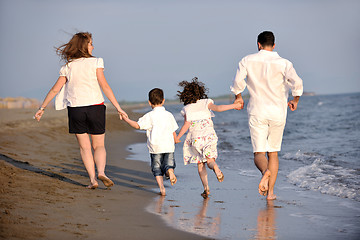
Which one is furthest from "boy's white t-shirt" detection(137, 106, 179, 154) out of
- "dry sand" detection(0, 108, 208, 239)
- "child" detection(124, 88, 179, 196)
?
"dry sand" detection(0, 108, 208, 239)

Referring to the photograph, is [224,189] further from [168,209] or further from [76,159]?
[76,159]

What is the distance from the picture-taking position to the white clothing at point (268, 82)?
537 centimetres

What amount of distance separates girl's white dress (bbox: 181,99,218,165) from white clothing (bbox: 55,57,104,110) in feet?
4.27

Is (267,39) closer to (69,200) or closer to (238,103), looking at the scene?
(238,103)

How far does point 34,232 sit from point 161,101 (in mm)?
2803

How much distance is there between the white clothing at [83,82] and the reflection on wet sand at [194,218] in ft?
5.19

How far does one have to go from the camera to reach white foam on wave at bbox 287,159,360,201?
6227mm

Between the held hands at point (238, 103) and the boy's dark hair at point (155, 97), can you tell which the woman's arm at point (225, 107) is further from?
the boy's dark hair at point (155, 97)

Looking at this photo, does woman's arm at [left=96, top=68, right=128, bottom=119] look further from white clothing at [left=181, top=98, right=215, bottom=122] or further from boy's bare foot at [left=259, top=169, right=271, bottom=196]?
boy's bare foot at [left=259, top=169, right=271, bottom=196]

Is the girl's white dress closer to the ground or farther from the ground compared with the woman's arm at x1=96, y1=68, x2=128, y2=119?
closer to the ground

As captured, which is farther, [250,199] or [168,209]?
[250,199]

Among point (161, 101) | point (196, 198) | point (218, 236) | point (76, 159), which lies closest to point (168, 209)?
point (196, 198)

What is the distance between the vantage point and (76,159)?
362 inches

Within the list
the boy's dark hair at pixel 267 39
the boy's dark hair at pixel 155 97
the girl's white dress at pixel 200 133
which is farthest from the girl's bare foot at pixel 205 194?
the boy's dark hair at pixel 267 39
